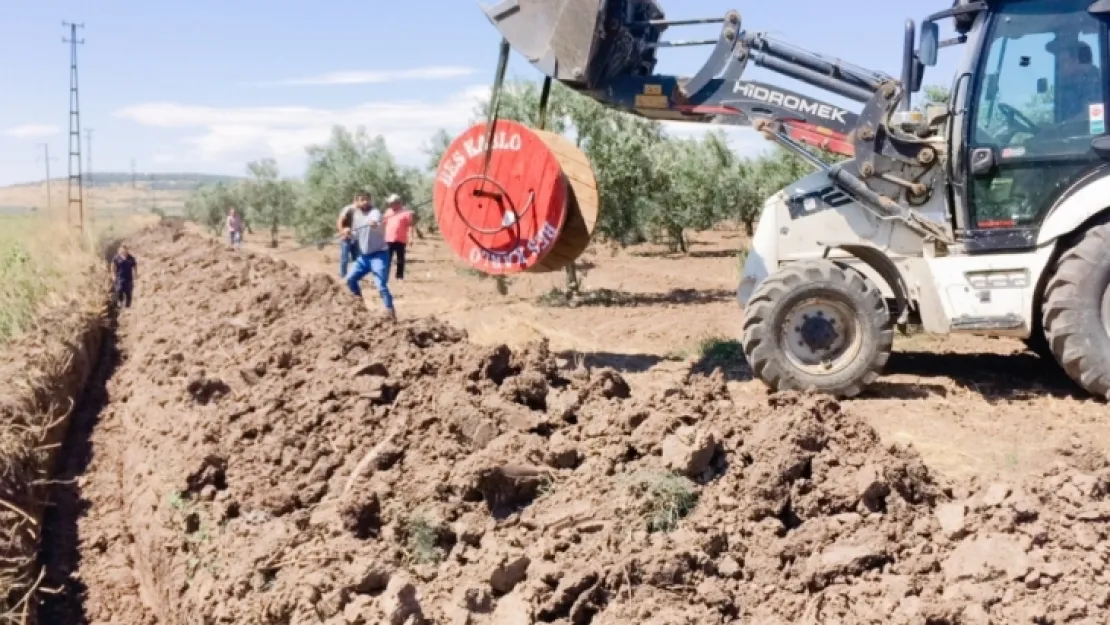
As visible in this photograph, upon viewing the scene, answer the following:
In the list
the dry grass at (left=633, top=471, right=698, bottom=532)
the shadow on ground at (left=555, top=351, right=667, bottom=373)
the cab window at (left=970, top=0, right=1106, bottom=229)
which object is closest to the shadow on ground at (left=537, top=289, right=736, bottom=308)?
the shadow on ground at (left=555, top=351, right=667, bottom=373)

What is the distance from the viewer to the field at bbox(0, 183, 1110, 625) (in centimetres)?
398

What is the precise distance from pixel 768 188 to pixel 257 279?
1962 cm

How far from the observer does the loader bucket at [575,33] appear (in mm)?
8258

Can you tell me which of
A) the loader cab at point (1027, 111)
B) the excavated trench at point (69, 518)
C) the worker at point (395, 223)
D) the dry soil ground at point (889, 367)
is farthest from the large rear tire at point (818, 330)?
the worker at point (395, 223)

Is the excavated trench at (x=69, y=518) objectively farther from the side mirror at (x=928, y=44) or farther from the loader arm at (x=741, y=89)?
the side mirror at (x=928, y=44)

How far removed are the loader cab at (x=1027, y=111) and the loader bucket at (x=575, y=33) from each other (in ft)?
8.16

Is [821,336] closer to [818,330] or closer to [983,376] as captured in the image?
[818,330]

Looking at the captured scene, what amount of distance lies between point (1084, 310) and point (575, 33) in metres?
4.11

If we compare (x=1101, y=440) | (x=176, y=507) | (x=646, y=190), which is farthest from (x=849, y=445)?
(x=646, y=190)

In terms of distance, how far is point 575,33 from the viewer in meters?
8.27

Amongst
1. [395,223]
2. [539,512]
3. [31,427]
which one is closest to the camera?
[539,512]

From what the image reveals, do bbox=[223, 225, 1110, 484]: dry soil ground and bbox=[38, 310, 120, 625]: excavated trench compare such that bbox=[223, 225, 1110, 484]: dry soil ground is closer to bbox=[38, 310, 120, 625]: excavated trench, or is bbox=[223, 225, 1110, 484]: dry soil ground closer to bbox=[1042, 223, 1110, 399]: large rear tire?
bbox=[1042, 223, 1110, 399]: large rear tire

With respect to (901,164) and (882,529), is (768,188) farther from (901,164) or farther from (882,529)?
(882,529)

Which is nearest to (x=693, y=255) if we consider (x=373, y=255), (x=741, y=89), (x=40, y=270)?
(x=40, y=270)
